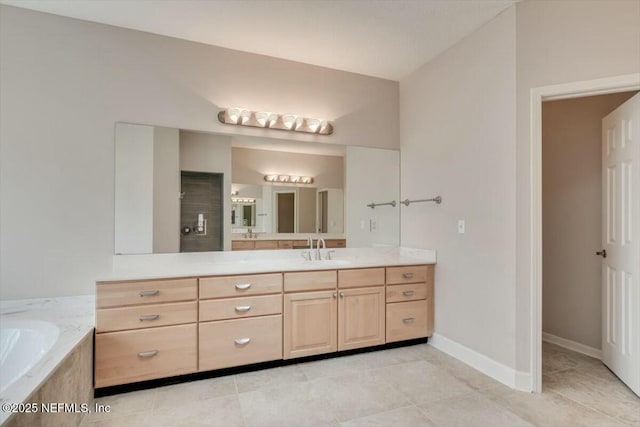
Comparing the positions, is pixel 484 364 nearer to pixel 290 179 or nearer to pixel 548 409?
pixel 548 409

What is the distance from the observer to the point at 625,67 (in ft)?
6.35

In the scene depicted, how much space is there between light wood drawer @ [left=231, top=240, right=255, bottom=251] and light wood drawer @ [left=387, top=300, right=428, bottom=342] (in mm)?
1312

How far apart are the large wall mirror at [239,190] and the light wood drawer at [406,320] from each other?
70 centimetres

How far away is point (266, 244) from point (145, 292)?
3.60 ft

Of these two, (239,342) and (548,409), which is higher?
(239,342)

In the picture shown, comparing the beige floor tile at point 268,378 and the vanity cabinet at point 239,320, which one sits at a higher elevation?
the vanity cabinet at point 239,320

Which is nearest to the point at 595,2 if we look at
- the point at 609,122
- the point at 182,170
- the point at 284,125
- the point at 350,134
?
the point at 609,122

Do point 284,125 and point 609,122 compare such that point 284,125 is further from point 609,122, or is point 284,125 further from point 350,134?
point 609,122

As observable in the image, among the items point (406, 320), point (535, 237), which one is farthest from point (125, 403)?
point (535, 237)

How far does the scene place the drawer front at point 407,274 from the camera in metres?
2.88

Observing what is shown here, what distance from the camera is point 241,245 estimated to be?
293cm

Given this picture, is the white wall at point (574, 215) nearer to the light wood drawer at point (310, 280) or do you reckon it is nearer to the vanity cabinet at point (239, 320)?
the light wood drawer at point (310, 280)

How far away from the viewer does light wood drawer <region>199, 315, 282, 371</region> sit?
2316 millimetres

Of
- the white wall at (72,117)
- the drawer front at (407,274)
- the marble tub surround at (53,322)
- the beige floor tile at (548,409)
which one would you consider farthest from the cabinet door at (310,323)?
the white wall at (72,117)
